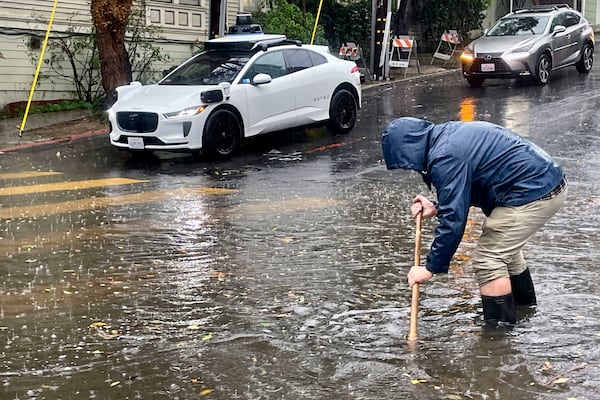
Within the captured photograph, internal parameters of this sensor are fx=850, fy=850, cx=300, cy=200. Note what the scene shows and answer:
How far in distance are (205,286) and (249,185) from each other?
14.1 ft

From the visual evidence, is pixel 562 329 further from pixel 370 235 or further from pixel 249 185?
pixel 249 185

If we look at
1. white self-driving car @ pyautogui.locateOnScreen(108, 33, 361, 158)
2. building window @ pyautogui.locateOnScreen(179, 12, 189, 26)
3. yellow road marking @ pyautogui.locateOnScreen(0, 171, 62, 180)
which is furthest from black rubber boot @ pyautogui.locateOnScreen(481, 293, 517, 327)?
building window @ pyautogui.locateOnScreen(179, 12, 189, 26)

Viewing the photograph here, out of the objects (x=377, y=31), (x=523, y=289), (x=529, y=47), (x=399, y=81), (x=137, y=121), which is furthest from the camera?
(x=399, y=81)

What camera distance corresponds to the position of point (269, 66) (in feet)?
43.6

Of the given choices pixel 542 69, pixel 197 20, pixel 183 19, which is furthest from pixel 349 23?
pixel 542 69

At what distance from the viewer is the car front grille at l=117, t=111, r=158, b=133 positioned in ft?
39.2

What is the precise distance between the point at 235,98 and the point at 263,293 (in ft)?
22.3

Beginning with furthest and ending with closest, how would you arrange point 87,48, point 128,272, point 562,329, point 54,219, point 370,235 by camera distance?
point 87,48, point 54,219, point 370,235, point 128,272, point 562,329

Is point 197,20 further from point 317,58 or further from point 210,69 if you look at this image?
point 210,69

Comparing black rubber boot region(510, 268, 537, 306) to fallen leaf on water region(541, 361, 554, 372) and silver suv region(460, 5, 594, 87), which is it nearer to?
fallen leaf on water region(541, 361, 554, 372)

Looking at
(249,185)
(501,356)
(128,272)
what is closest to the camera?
(501,356)

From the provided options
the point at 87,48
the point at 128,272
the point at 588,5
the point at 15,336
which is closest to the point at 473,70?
the point at 87,48

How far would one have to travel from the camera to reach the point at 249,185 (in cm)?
1051

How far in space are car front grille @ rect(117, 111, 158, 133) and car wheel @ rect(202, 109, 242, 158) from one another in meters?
0.74
